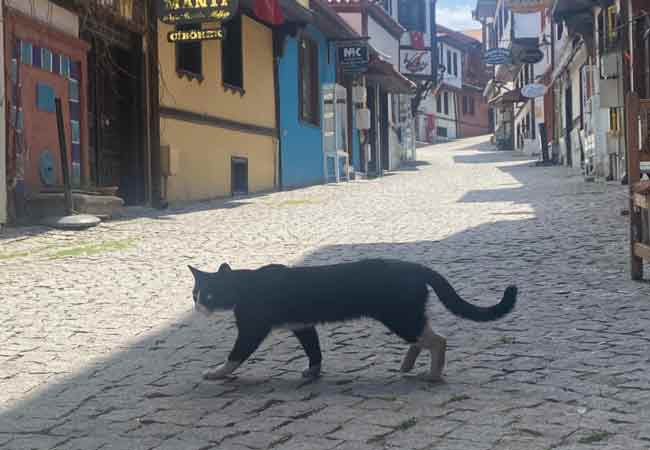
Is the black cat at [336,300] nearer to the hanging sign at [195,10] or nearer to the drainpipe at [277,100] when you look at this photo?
the hanging sign at [195,10]

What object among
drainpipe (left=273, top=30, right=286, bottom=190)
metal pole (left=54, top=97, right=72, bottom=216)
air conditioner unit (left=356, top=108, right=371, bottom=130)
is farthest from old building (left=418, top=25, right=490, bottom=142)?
metal pole (left=54, top=97, right=72, bottom=216)

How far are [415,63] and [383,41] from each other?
6392mm

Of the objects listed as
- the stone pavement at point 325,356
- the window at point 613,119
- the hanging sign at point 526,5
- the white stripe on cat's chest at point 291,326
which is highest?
the hanging sign at point 526,5

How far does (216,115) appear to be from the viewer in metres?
15.9

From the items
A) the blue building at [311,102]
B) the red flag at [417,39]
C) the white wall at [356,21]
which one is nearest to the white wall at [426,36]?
the red flag at [417,39]

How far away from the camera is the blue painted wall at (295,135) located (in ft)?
64.8

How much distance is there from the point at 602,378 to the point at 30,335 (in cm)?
300

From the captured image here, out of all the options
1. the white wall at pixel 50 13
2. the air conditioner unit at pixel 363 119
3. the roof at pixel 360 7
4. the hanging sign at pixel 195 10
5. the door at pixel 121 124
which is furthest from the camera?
the roof at pixel 360 7

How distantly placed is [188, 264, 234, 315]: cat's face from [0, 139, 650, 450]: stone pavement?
13.1 inches

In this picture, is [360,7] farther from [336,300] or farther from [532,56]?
[336,300]

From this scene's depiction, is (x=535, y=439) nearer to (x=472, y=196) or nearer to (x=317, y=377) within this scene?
(x=317, y=377)

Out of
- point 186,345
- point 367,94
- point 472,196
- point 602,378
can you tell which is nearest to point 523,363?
point 602,378

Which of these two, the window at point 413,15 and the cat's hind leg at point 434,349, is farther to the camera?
the window at point 413,15

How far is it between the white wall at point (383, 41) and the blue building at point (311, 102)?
19.9 feet
